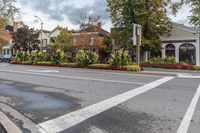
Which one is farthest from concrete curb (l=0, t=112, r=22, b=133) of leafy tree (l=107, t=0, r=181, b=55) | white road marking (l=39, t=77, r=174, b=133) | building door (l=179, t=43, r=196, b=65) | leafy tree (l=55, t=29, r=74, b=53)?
leafy tree (l=55, t=29, r=74, b=53)

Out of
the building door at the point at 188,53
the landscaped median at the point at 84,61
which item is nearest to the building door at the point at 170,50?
the building door at the point at 188,53

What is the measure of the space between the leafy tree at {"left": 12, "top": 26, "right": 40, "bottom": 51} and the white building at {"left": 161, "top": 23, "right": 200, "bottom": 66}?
31807 mm

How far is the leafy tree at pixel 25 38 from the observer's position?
60531 mm

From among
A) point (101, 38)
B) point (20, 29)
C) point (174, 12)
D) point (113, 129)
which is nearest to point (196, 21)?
point (174, 12)

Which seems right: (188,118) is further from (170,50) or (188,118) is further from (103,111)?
(170,50)

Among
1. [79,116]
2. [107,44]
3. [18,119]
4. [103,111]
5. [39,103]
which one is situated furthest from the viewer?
[107,44]

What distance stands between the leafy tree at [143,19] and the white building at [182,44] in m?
1.69

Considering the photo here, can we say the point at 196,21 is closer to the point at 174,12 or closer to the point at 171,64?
the point at 174,12

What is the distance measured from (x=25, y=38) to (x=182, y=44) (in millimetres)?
35255

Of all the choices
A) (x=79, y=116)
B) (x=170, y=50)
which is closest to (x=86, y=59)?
(x=170, y=50)

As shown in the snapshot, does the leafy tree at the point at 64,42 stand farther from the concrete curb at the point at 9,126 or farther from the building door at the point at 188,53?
the concrete curb at the point at 9,126

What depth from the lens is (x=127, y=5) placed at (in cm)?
3709

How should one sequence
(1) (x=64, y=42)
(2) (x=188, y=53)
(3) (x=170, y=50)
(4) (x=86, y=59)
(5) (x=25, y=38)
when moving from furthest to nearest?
(5) (x=25, y=38) < (1) (x=64, y=42) < (3) (x=170, y=50) < (2) (x=188, y=53) < (4) (x=86, y=59)

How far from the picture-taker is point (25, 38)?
199ft
